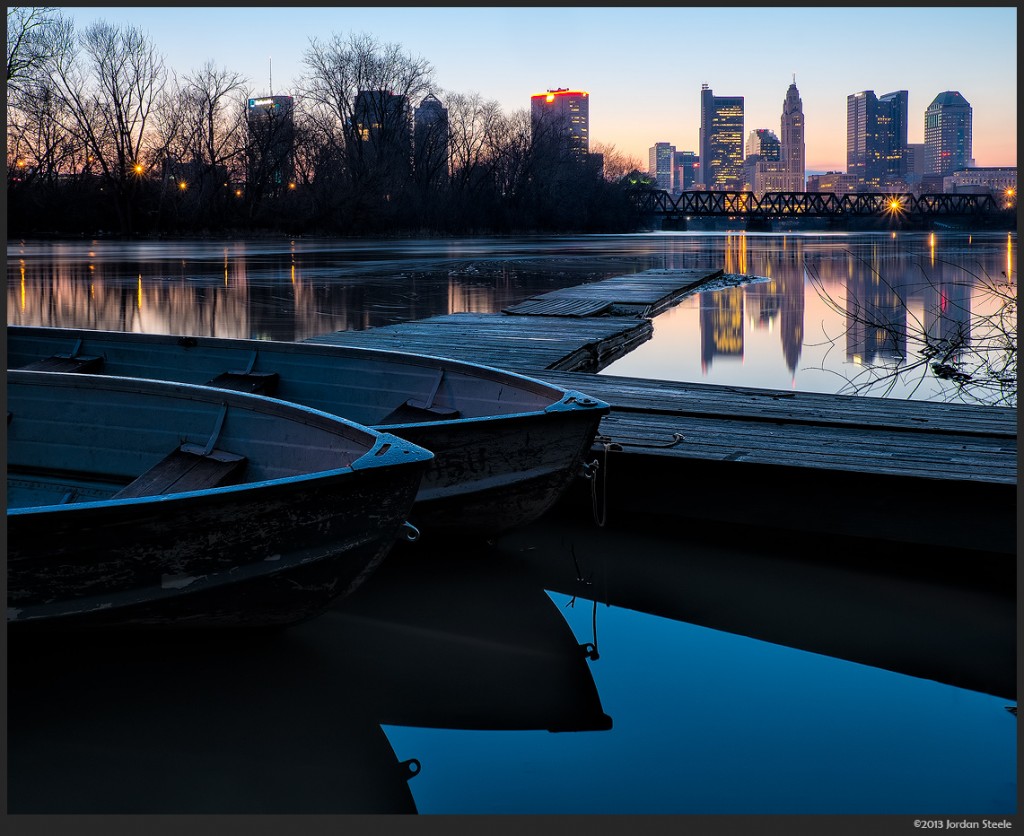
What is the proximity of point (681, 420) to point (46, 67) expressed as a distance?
56217 millimetres

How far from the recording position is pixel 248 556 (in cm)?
386

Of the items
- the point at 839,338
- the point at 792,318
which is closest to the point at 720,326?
the point at 839,338

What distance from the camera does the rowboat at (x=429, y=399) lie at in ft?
16.8

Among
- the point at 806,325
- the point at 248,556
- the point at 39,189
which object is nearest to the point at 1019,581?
the point at 248,556

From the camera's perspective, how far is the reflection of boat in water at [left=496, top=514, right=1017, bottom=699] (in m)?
4.59

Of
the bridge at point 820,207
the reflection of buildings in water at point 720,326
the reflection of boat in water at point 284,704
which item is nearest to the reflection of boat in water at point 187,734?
the reflection of boat in water at point 284,704

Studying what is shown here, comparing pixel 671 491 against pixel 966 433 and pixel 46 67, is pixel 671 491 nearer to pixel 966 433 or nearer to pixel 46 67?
pixel 966 433

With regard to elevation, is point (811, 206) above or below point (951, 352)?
above

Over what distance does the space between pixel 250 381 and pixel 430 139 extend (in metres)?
68.5

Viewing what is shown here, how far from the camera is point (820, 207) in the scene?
131m

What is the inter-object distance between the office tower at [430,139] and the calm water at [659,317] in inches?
1553

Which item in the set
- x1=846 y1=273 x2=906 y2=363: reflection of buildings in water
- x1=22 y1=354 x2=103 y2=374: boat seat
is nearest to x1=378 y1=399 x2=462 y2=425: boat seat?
x1=22 y1=354 x2=103 y2=374: boat seat

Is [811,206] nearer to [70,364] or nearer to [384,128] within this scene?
[384,128]

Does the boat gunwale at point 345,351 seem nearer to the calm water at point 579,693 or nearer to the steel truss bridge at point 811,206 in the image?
the calm water at point 579,693
